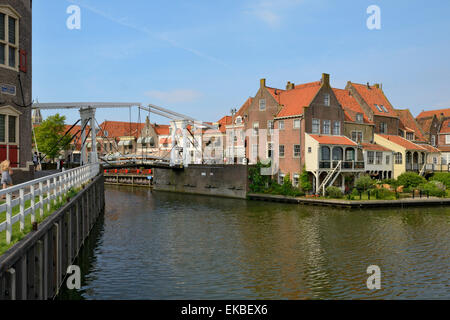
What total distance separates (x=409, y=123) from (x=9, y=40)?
187 ft

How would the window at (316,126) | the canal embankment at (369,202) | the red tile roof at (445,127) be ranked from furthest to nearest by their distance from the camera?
1. the red tile roof at (445,127)
2. the window at (316,126)
3. the canal embankment at (369,202)

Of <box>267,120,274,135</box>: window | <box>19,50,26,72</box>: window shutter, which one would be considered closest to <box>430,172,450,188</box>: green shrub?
<box>267,120,274,135</box>: window

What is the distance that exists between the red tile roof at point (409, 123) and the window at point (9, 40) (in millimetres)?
52747

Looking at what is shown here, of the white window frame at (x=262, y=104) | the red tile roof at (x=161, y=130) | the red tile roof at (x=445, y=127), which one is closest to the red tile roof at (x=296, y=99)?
the white window frame at (x=262, y=104)

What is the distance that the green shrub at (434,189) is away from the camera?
41469mm

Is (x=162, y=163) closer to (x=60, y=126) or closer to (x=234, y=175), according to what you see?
(x=234, y=175)

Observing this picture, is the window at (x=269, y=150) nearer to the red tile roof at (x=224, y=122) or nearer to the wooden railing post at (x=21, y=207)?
the red tile roof at (x=224, y=122)

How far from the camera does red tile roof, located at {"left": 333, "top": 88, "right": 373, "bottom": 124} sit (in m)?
50.5

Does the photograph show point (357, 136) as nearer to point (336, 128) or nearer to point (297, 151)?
point (336, 128)

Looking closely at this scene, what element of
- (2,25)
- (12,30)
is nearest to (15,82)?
(12,30)

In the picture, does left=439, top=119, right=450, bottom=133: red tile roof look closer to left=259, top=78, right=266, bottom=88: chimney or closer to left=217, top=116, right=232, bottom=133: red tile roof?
left=217, top=116, right=232, bottom=133: red tile roof

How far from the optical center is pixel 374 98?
56.6 m

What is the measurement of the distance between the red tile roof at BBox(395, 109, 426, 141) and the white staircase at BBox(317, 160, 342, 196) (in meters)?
21.8

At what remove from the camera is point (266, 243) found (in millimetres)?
22859
